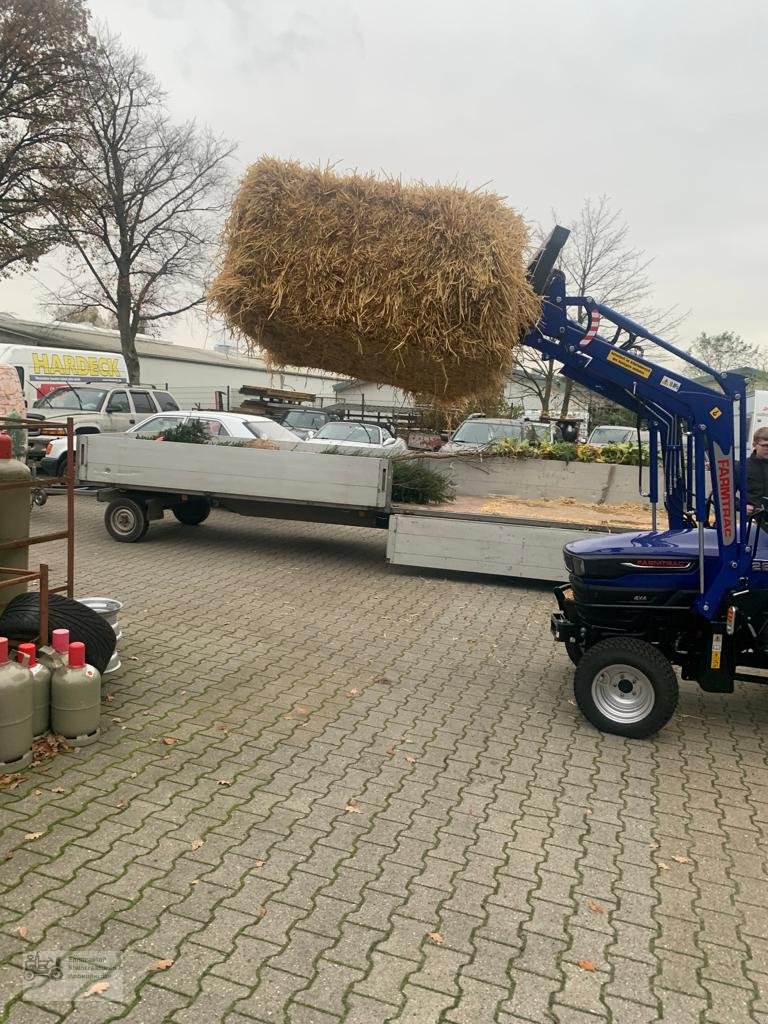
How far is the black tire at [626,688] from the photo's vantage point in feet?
15.5

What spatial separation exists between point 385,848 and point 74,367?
750 inches

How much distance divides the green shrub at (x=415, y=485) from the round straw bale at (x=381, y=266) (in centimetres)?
355

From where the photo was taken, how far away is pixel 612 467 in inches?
418

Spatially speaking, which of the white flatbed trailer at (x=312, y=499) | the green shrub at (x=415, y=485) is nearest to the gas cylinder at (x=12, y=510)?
the white flatbed trailer at (x=312, y=499)

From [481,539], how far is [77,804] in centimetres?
577

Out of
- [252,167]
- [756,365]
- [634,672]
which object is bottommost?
[634,672]

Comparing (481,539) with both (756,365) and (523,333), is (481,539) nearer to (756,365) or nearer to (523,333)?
(523,333)

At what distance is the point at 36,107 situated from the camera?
66.6 feet

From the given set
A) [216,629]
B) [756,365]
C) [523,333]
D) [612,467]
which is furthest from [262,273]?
[756,365]

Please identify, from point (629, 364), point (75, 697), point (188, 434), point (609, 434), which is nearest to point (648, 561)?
point (629, 364)

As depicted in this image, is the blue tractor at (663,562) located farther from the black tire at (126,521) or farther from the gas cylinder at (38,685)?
the black tire at (126,521)

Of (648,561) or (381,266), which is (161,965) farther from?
(381,266)

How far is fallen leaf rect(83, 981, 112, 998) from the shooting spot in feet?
8.32

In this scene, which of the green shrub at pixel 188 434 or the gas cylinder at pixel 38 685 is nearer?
the gas cylinder at pixel 38 685
